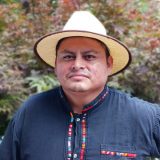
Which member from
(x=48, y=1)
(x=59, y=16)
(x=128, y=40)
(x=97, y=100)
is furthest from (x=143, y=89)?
(x=97, y=100)

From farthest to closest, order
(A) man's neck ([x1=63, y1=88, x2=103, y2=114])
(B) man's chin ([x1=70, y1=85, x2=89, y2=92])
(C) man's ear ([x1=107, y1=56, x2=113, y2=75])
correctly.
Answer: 1. (C) man's ear ([x1=107, y1=56, x2=113, y2=75])
2. (A) man's neck ([x1=63, y1=88, x2=103, y2=114])
3. (B) man's chin ([x1=70, y1=85, x2=89, y2=92])

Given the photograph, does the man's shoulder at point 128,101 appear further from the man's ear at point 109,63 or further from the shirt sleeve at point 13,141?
the shirt sleeve at point 13,141

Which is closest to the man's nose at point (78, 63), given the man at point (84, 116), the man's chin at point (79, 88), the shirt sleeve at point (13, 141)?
the man at point (84, 116)

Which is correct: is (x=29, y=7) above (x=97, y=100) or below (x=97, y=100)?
above

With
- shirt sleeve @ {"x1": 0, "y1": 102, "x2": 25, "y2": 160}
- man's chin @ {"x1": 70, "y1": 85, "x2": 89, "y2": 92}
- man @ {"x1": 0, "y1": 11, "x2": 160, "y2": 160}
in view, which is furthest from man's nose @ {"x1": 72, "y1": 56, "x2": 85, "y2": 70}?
shirt sleeve @ {"x1": 0, "y1": 102, "x2": 25, "y2": 160}

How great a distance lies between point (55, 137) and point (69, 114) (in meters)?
0.16

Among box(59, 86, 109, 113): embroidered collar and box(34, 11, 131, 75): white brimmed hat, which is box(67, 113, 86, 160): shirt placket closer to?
box(59, 86, 109, 113): embroidered collar

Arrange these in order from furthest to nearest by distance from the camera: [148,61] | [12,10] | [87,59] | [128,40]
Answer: [12,10], [128,40], [148,61], [87,59]

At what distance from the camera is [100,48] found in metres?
2.53

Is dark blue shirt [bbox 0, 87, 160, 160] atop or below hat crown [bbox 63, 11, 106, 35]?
below

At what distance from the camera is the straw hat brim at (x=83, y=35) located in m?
2.46

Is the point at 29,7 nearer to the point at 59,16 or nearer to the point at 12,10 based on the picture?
the point at 12,10

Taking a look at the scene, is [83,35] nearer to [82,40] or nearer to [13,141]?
[82,40]

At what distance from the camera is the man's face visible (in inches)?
94.8
